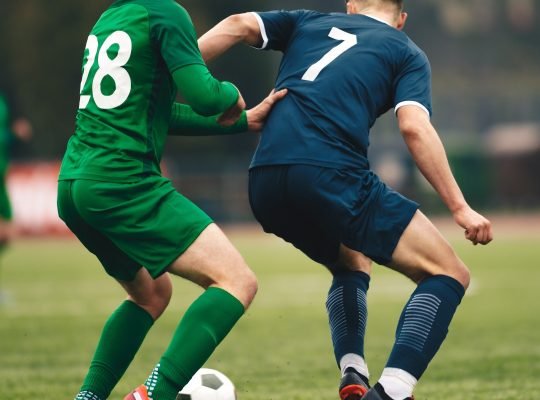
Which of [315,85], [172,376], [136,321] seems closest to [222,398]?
[136,321]

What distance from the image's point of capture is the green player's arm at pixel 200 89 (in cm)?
495

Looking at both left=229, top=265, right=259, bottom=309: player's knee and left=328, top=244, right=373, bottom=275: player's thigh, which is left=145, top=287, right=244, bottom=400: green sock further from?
left=328, top=244, right=373, bottom=275: player's thigh

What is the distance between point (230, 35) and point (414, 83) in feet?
2.93

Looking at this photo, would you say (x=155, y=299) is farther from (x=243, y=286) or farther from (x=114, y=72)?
(x=114, y=72)

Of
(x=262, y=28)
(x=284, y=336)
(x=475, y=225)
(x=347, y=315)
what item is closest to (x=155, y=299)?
(x=347, y=315)

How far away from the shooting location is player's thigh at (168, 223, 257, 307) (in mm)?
4984

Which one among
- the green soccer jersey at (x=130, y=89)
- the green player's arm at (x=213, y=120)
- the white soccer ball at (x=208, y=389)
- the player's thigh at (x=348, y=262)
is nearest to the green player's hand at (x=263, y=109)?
the green player's arm at (x=213, y=120)

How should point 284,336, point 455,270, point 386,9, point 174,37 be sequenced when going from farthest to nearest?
point 284,336 < point 386,9 < point 455,270 < point 174,37

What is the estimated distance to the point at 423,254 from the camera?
17.6 feet

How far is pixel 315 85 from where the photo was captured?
218 inches

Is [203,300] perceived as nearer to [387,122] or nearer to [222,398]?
[222,398]

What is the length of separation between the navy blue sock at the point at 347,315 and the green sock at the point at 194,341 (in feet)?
3.28

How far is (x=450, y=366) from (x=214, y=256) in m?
3.44

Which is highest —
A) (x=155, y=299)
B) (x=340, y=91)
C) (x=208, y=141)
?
(x=340, y=91)
